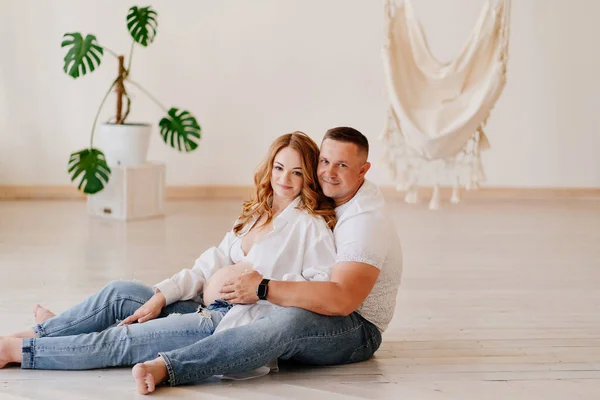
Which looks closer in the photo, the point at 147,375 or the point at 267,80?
the point at 147,375

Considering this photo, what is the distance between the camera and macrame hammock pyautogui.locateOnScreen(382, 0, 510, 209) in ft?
13.9

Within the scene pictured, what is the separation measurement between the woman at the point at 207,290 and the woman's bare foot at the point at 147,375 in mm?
136

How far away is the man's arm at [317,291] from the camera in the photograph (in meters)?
2.14

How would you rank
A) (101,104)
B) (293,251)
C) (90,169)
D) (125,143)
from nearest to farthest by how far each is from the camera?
1. (293,251)
2. (90,169)
3. (125,143)
4. (101,104)

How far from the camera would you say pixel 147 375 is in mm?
2061

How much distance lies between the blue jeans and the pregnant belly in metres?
0.18

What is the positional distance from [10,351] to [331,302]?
2.72ft

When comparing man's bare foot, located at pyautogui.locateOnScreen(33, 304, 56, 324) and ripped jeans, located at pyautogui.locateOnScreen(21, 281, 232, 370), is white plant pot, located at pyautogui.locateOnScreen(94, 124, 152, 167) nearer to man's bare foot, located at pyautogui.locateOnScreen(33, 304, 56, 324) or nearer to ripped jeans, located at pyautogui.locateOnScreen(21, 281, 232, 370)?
man's bare foot, located at pyautogui.locateOnScreen(33, 304, 56, 324)

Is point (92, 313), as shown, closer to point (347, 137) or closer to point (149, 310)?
point (149, 310)

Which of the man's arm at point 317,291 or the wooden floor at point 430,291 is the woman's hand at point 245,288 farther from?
the wooden floor at point 430,291

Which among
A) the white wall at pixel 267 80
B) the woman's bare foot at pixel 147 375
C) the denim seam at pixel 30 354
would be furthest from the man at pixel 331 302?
the white wall at pixel 267 80

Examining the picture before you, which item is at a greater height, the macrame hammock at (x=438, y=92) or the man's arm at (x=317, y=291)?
the macrame hammock at (x=438, y=92)

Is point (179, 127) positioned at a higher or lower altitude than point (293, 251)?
higher

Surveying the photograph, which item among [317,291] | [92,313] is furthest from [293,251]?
[92,313]
